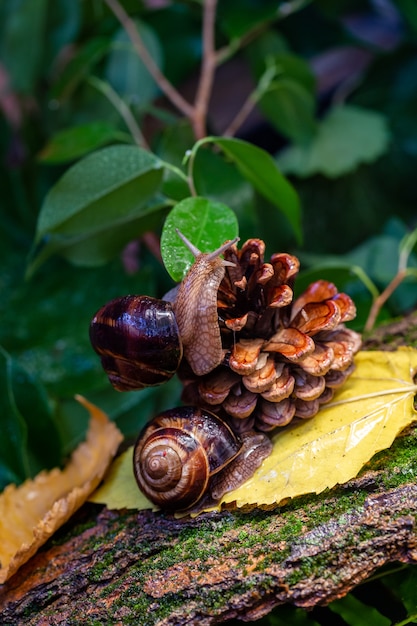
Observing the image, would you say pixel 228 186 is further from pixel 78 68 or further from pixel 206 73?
pixel 78 68

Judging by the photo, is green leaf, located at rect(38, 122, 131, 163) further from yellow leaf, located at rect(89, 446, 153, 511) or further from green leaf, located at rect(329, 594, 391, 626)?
green leaf, located at rect(329, 594, 391, 626)

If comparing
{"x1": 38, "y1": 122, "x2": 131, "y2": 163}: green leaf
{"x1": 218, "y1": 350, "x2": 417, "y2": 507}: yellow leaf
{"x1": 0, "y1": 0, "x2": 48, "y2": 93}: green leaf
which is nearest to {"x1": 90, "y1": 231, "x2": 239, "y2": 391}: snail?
{"x1": 218, "y1": 350, "x2": 417, "y2": 507}: yellow leaf

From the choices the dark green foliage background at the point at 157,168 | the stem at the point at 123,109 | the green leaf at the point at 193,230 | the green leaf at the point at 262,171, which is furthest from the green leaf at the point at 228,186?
the green leaf at the point at 193,230

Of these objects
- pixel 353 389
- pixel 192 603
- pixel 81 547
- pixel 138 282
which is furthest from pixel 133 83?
pixel 192 603

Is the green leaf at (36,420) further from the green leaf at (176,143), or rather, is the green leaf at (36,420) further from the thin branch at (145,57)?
the thin branch at (145,57)

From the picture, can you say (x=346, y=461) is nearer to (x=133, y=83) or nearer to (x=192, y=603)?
(x=192, y=603)
